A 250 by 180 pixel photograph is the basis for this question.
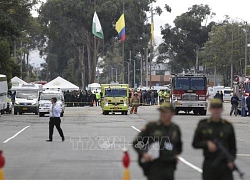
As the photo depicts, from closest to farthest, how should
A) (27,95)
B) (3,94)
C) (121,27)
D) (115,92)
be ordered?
(3,94), (115,92), (27,95), (121,27)

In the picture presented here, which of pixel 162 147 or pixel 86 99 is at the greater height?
pixel 86 99

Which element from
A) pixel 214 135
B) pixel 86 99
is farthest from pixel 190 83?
pixel 214 135

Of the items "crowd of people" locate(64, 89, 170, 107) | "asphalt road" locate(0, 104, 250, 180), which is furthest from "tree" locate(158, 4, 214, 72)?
"asphalt road" locate(0, 104, 250, 180)

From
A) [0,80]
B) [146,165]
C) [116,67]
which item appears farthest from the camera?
[116,67]

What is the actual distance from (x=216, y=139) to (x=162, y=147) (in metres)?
0.76

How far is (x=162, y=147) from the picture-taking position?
10.4 metres

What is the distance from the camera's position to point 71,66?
138 m

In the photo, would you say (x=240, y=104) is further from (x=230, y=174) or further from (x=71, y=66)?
(x=71, y=66)

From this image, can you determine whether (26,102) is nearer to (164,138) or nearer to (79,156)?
(79,156)

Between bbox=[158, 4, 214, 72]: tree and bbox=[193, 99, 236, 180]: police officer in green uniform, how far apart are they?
114803mm

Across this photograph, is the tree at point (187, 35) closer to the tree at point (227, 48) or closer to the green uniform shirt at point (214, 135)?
the tree at point (227, 48)

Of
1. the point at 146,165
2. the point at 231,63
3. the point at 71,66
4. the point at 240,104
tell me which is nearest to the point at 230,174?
the point at 146,165

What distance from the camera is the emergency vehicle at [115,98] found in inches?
2082

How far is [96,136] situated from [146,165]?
1971 centimetres
